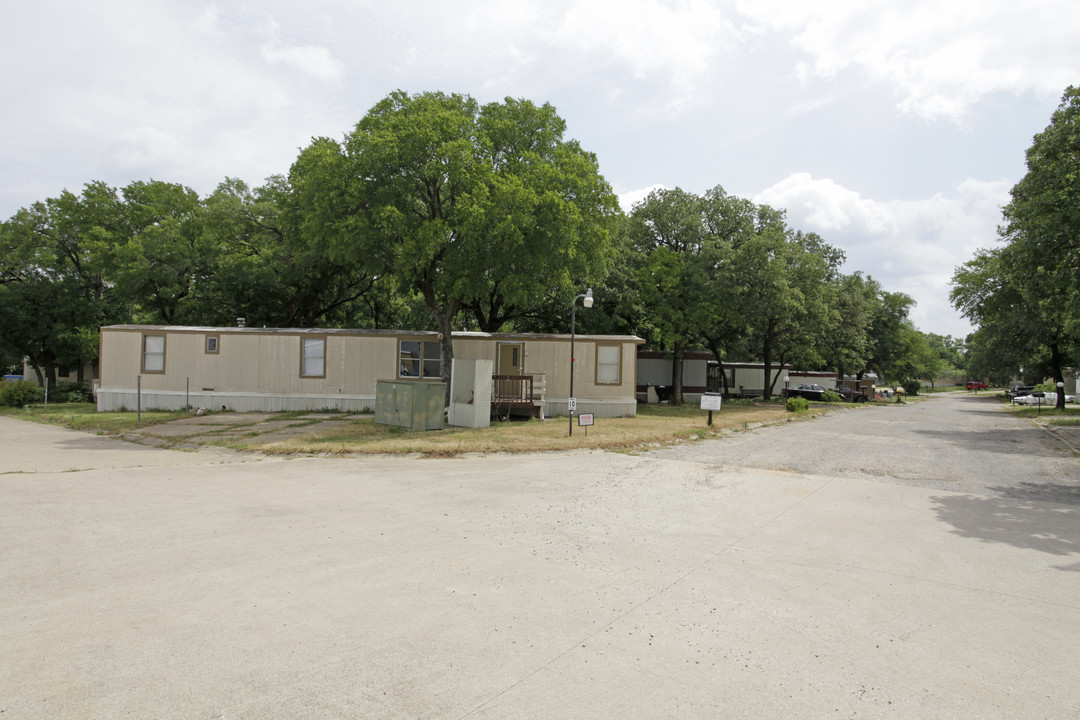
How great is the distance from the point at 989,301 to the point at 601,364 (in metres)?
18.7

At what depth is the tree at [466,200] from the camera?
53.9 feet

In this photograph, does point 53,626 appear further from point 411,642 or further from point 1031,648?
point 1031,648

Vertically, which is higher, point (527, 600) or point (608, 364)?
point (608, 364)

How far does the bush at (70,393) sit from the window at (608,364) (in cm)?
2427

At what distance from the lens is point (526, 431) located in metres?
16.4

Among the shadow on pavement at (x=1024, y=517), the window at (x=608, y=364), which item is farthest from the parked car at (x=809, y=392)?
the shadow on pavement at (x=1024, y=517)

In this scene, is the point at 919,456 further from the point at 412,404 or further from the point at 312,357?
the point at 312,357

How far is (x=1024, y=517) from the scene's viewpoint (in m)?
8.05

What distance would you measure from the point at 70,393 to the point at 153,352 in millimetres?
10441

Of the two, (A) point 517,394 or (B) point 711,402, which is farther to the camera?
(A) point 517,394

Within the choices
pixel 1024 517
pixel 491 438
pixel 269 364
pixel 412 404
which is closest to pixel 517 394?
pixel 412 404

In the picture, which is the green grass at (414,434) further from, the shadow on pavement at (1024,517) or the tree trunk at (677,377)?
the tree trunk at (677,377)

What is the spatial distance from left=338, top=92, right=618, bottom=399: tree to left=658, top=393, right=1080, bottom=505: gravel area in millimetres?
7134

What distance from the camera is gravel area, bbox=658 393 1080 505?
1061cm
